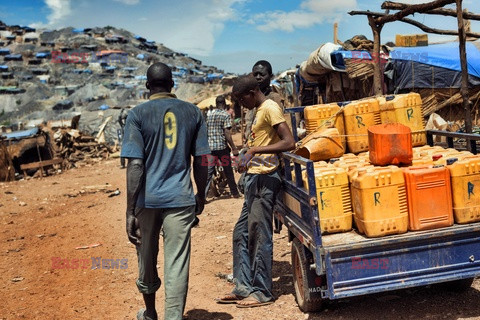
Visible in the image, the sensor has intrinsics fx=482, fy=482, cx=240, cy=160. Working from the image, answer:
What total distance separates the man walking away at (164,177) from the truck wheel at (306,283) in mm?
1020

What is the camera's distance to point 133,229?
12.1 ft

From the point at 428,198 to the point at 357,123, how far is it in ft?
5.59

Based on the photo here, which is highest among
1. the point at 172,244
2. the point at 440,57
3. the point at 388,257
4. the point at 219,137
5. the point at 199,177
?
the point at 440,57

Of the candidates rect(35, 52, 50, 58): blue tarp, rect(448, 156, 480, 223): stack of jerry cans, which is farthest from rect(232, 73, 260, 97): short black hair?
rect(35, 52, 50, 58): blue tarp

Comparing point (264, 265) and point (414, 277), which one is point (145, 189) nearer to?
point (264, 265)

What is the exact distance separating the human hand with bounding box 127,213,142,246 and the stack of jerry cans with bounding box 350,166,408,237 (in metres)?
1.74

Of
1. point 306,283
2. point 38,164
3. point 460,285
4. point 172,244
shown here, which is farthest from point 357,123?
point 38,164

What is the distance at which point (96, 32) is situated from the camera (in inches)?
4636

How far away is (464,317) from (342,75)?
8137mm

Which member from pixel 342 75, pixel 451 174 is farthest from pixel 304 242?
pixel 342 75

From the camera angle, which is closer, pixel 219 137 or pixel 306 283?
pixel 306 283

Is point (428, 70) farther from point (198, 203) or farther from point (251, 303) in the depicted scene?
point (198, 203)

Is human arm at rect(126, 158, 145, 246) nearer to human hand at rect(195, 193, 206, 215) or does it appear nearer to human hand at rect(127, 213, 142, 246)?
human hand at rect(127, 213, 142, 246)

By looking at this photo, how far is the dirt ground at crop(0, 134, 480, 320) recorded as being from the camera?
14.1 ft
